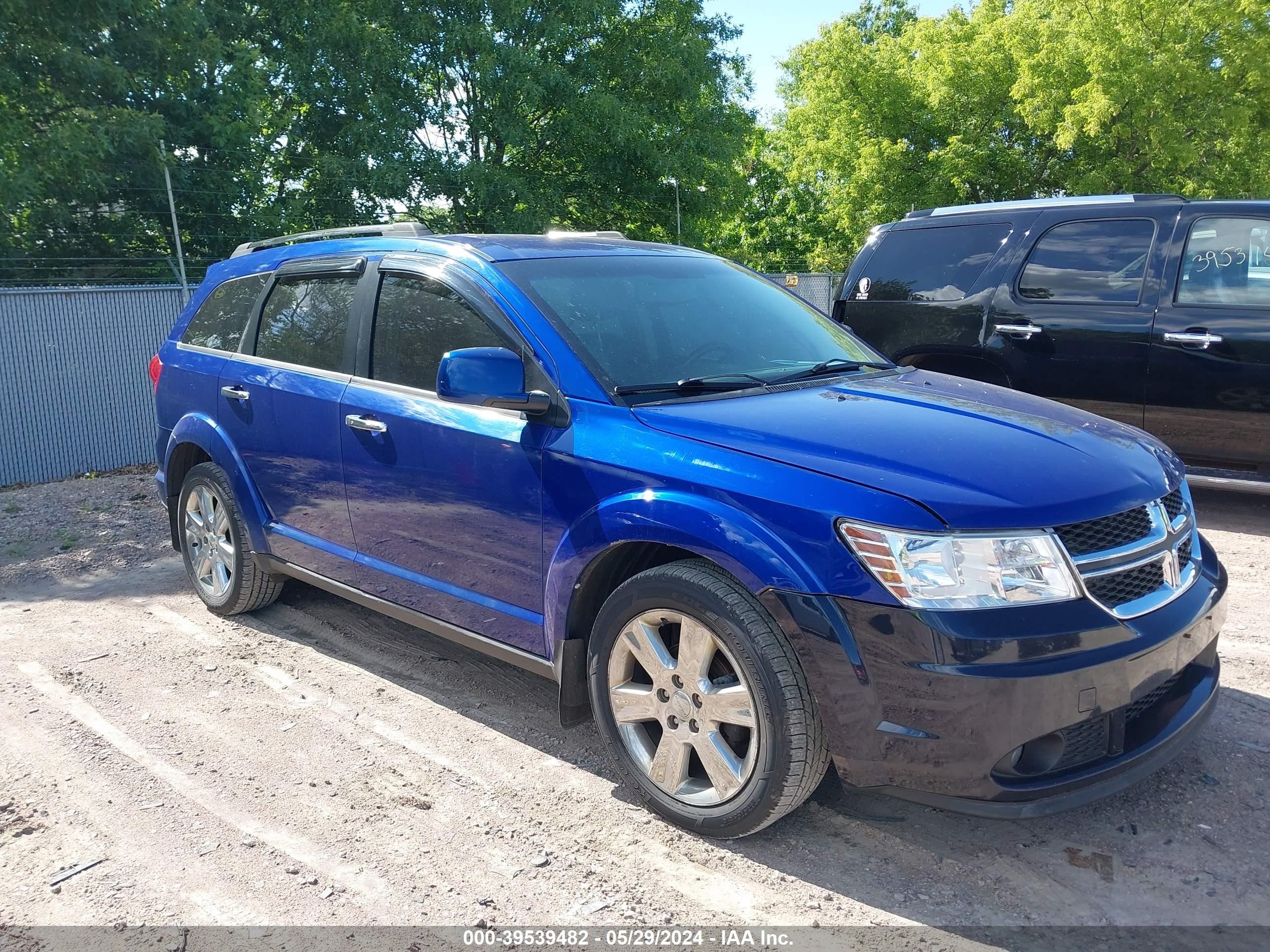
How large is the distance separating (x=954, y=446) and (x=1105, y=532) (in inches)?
18.4

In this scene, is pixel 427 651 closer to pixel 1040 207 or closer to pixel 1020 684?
pixel 1020 684

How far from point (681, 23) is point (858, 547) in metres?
19.6

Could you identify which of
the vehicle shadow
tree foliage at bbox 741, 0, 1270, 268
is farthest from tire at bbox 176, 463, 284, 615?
tree foliage at bbox 741, 0, 1270, 268

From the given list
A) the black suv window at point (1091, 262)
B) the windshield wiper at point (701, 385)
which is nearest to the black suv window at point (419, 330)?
the windshield wiper at point (701, 385)

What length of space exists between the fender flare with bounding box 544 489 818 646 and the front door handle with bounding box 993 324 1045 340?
4.60m

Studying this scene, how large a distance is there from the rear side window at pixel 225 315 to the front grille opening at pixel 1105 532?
394 centimetres

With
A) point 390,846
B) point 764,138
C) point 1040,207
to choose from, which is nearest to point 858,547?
point 390,846

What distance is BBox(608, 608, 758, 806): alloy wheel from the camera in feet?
9.73

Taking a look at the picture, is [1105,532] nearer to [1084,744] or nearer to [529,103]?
[1084,744]

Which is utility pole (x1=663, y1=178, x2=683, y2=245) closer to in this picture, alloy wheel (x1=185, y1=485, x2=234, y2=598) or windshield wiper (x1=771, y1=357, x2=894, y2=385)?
alloy wheel (x1=185, y1=485, x2=234, y2=598)

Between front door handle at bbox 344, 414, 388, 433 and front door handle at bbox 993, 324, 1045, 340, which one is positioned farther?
front door handle at bbox 993, 324, 1045, 340

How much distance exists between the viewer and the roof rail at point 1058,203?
21.6 ft

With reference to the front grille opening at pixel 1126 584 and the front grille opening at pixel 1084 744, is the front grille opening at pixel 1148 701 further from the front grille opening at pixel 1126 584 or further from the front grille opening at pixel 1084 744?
the front grille opening at pixel 1126 584

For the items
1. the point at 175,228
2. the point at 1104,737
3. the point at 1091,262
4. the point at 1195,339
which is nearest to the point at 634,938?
the point at 1104,737
